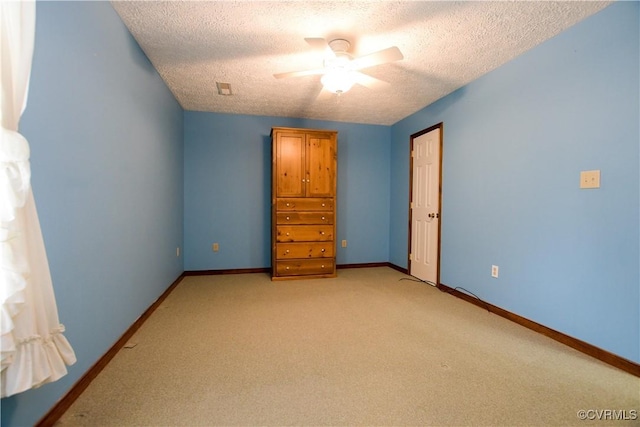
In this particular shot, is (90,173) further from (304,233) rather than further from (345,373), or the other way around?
(304,233)

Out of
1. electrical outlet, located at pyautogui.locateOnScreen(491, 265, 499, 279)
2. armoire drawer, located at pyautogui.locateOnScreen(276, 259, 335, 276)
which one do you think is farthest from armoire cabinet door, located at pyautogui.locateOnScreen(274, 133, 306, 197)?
electrical outlet, located at pyautogui.locateOnScreen(491, 265, 499, 279)

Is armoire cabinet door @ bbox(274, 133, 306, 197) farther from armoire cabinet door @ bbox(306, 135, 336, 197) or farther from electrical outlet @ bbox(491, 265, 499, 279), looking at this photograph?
electrical outlet @ bbox(491, 265, 499, 279)

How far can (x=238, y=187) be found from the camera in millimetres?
3850

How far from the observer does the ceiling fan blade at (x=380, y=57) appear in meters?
1.81

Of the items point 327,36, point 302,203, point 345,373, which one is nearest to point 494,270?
point 345,373

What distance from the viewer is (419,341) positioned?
6.31 ft

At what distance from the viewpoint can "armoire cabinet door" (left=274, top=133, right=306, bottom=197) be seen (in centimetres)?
344

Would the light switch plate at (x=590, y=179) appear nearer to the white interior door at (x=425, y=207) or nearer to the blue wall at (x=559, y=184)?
the blue wall at (x=559, y=184)

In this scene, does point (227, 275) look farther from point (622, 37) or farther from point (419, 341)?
point (622, 37)

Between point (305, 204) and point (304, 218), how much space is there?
0.59 feet

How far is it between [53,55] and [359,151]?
352cm

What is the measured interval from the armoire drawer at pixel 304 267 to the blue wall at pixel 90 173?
1.45m

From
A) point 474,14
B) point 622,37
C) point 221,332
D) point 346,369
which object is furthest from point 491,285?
point 221,332
